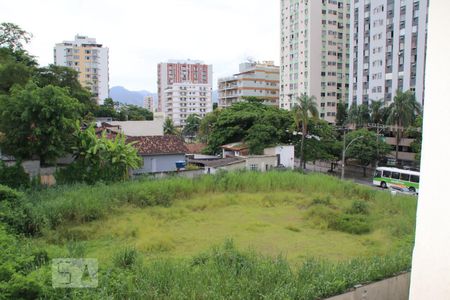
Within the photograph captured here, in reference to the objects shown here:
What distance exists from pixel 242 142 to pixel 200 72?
43.6m

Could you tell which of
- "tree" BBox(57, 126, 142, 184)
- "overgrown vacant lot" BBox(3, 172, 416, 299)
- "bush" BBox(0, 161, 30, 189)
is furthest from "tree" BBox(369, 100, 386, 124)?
"bush" BBox(0, 161, 30, 189)

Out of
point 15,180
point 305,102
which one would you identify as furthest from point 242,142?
point 15,180

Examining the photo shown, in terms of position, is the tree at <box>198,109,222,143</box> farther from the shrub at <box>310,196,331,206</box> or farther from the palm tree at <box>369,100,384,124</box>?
the shrub at <box>310,196,331,206</box>

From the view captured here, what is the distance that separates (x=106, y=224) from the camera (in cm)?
973

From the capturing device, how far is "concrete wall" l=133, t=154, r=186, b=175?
608 inches

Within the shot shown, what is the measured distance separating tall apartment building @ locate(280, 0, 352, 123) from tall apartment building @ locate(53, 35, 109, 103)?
81.8 feet

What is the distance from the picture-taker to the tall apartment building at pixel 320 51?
113 feet

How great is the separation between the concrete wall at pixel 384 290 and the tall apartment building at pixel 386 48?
2139cm

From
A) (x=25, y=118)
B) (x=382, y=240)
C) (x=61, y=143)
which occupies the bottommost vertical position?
(x=382, y=240)

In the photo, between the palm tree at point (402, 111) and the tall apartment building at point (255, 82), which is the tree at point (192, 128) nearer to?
the tall apartment building at point (255, 82)

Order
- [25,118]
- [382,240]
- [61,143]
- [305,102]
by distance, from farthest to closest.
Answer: [305,102]
[61,143]
[25,118]
[382,240]

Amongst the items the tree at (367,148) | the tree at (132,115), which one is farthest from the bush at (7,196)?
the tree at (132,115)

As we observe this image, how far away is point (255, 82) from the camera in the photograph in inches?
1649

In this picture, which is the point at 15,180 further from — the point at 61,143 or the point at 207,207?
the point at 207,207
